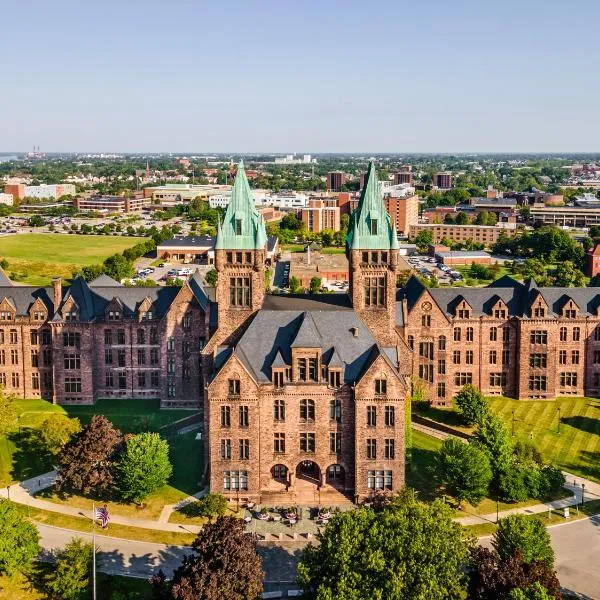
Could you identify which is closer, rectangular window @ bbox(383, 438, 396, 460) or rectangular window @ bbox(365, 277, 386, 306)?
rectangular window @ bbox(383, 438, 396, 460)

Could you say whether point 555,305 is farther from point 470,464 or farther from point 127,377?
point 127,377

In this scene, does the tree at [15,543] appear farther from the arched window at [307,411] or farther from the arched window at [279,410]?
the arched window at [307,411]

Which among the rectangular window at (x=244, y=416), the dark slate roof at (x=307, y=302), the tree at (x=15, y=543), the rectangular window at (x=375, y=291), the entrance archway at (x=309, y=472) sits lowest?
the entrance archway at (x=309, y=472)

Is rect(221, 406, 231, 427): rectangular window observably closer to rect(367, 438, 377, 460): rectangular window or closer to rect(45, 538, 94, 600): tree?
rect(367, 438, 377, 460): rectangular window

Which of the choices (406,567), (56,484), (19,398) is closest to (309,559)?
(406,567)

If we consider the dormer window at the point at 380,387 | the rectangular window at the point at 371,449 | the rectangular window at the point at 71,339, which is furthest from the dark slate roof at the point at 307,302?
the rectangular window at the point at 71,339

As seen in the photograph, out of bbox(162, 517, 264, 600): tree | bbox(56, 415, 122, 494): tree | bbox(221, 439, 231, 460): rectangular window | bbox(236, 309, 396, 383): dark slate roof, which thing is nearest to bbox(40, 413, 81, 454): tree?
bbox(56, 415, 122, 494): tree
